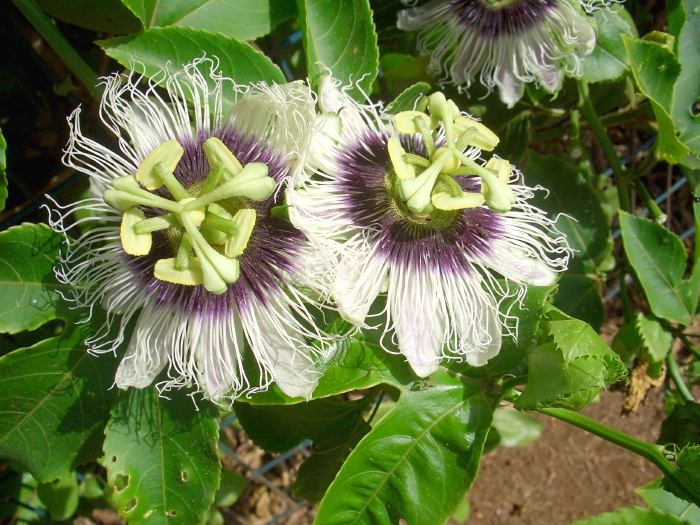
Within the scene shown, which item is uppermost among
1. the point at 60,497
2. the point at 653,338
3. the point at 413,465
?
the point at 413,465

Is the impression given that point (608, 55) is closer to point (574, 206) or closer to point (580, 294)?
point (574, 206)

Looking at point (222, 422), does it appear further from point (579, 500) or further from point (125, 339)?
point (579, 500)

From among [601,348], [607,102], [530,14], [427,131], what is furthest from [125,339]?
[607,102]

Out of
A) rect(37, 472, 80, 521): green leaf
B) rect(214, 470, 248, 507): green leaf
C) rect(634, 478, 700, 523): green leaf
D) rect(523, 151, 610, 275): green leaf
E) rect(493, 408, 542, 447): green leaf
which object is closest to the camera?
rect(634, 478, 700, 523): green leaf

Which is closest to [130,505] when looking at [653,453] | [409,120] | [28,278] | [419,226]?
[28,278]

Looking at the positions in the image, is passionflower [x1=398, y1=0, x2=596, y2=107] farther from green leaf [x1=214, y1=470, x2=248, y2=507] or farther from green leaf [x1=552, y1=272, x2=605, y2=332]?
green leaf [x1=214, y1=470, x2=248, y2=507]

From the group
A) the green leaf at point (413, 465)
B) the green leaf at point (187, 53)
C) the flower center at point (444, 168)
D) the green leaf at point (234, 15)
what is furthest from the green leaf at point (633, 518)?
the green leaf at point (234, 15)

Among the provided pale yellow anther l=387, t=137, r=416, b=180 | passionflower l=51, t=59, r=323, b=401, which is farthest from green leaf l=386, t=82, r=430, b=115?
passionflower l=51, t=59, r=323, b=401
